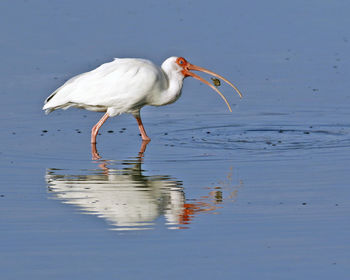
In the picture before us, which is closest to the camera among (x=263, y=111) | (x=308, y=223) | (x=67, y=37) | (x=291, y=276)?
(x=291, y=276)

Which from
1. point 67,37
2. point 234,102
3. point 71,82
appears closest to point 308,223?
point 71,82

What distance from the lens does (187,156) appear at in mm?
12859

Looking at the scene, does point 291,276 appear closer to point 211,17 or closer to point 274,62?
point 274,62

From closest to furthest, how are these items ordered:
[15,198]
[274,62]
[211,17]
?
1. [15,198]
2. [274,62]
3. [211,17]

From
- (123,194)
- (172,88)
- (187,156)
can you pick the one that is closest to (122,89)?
(172,88)

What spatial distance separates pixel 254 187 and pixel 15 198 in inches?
99.5

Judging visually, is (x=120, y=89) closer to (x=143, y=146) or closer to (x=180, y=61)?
(x=143, y=146)

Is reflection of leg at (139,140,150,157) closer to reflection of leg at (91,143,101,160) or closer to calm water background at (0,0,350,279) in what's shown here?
calm water background at (0,0,350,279)

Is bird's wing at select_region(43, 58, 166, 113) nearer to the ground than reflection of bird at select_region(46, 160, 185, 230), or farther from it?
farther from it

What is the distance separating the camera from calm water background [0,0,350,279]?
28.8 feet

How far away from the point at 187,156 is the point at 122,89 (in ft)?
5.13

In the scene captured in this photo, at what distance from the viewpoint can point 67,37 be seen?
69.6ft

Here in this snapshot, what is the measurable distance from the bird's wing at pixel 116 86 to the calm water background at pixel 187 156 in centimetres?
54

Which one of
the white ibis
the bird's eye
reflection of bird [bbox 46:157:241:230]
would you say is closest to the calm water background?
reflection of bird [bbox 46:157:241:230]
